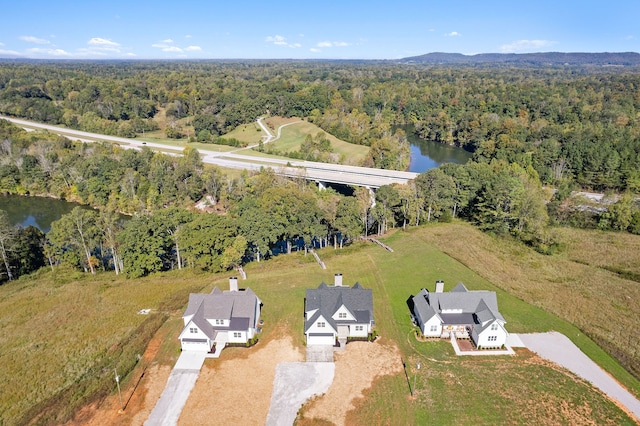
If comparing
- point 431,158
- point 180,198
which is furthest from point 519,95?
point 180,198

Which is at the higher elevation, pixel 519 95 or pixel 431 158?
pixel 519 95

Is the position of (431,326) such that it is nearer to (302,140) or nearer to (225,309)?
(225,309)

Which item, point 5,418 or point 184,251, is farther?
point 184,251

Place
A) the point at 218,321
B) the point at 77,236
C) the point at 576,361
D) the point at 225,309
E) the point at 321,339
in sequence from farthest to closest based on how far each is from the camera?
the point at 77,236 < the point at 225,309 < the point at 218,321 < the point at 321,339 < the point at 576,361

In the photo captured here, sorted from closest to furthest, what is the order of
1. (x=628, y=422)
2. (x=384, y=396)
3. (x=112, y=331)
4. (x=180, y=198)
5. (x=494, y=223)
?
1. (x=628, y=422)
2. (x=384, y=396)
3. (x=112, y=331)
4. (x=494, y=223)
5. (x=180, y=198)

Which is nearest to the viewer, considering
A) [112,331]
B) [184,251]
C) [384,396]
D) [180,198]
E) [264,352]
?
[384,396]

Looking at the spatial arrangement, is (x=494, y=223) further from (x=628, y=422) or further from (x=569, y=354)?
(x=628, y=422)

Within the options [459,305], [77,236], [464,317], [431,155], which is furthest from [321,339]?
[431,155]

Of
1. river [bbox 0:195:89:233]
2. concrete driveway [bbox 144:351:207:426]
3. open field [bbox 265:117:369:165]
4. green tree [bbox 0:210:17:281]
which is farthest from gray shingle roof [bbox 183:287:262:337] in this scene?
open field [bbox 265:117:369:165]
